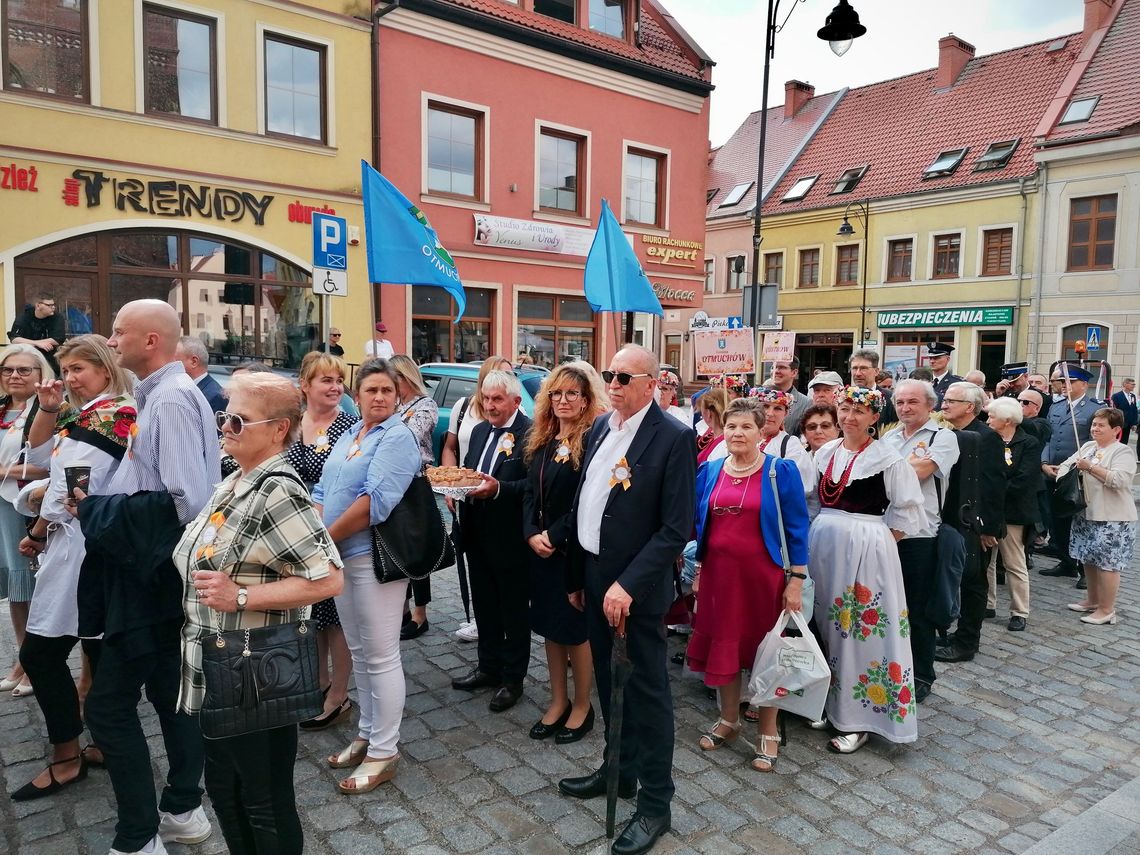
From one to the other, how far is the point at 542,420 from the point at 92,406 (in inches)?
82.8

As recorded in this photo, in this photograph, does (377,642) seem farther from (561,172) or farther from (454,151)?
(561,172)

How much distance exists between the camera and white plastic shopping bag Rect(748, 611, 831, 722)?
394 cm

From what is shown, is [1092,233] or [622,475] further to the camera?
[1092,233]

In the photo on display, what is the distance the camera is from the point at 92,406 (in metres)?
3.07

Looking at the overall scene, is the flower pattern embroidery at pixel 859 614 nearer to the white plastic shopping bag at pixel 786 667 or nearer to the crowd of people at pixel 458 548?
the crowd of people at pixel 458 548

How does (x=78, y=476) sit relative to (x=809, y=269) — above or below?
below

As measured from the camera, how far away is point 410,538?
3682 millimetres

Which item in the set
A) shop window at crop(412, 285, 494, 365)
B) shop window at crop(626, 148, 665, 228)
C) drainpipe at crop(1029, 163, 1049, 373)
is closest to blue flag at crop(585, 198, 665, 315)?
shop window at crop(412, 285, 494, 365)

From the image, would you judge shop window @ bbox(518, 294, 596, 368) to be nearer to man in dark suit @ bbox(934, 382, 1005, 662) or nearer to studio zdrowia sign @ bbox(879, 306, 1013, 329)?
man in dark suit @ bbox(934, 382, 1005, 662)

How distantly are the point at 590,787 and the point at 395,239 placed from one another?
181 inches

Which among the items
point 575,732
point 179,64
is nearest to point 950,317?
point 179,64

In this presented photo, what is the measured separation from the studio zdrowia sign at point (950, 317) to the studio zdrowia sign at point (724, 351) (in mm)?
24113

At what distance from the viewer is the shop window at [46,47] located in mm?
11648

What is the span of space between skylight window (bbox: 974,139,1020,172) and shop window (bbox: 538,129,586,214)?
18.7 meters
